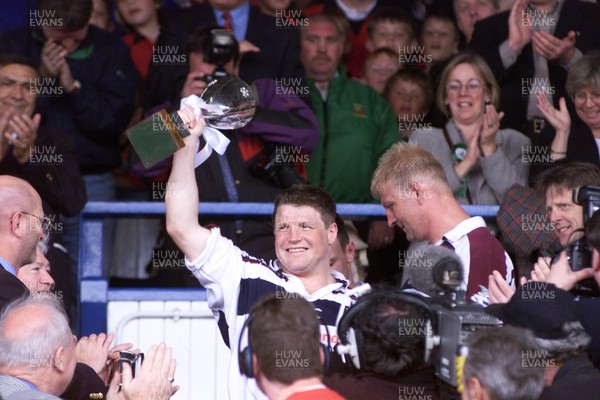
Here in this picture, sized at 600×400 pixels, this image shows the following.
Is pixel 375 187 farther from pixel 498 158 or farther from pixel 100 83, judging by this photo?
pixel 100 83

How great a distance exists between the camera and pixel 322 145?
334 inches

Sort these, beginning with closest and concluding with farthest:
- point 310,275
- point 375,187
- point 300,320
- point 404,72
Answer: point 300,320, point 310,275, point 375,187, point 404,72

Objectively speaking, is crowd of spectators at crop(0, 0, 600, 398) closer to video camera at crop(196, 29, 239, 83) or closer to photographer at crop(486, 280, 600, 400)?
video camera at crop(196, 29, 239, 83)

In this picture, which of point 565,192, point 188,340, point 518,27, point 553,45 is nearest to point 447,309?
point 565,192

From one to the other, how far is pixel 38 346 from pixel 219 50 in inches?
125

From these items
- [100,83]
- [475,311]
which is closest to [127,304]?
[100,83]

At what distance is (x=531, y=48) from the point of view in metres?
8.82

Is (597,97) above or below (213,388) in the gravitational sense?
above

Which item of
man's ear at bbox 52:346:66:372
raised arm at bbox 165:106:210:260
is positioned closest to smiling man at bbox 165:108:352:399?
raised arm at bbox 165:106:210:260

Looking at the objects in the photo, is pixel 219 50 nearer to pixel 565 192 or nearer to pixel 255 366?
pixel 565 192

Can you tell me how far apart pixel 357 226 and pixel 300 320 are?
12.3ft

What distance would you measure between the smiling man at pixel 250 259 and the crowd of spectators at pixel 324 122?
0.12 feet

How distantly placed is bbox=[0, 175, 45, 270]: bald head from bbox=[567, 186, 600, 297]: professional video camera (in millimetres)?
2523

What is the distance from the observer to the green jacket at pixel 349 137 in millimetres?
8398
